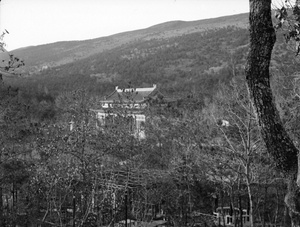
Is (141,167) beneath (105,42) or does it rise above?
beneath

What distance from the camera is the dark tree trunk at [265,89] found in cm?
205

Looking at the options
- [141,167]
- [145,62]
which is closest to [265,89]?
[141,167]

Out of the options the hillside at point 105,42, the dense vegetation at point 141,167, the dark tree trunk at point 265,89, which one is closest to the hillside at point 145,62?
the hillside at point 105,42

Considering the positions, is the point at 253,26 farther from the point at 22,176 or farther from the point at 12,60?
the point at 22,176

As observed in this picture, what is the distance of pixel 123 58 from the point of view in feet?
235

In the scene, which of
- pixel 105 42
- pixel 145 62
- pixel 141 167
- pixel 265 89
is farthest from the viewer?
pixel 105 42

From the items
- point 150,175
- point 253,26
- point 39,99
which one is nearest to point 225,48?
point 39,99

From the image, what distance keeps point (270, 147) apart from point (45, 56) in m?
93.6

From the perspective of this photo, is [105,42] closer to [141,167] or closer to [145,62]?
[145,62]

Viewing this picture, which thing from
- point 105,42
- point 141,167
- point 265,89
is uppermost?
point 105,42

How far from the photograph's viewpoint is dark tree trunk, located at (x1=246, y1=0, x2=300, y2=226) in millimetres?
2053

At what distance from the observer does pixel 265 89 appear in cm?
208

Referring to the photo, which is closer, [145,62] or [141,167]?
[141,167]

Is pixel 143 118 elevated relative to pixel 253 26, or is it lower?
lower
